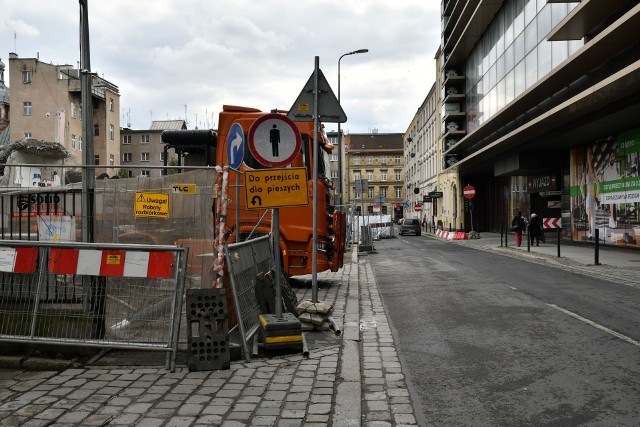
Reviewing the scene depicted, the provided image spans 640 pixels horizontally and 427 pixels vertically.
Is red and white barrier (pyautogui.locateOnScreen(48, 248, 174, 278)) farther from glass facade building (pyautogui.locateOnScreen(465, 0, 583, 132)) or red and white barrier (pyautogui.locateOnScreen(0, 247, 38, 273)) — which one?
glass facade building (pyautogui.locateOnScreen(465, 0, 583, 132))

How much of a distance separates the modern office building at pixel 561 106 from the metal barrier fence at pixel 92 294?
45.2 feet

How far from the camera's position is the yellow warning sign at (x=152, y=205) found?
6082mm

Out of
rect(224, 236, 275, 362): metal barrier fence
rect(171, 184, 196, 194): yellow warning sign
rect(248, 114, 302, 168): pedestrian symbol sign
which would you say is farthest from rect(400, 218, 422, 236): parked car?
rect(171, 184, 196, 194): yellow warning sign

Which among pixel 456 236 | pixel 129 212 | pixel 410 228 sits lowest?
pixel 456 236

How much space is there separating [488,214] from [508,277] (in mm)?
35754

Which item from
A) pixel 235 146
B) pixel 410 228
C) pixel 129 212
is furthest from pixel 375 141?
pixel 129 212

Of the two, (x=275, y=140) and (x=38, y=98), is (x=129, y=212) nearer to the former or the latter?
(x=275, y=140)

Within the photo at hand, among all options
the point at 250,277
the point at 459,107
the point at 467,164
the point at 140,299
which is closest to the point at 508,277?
the point at 250,277

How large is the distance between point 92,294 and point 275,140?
8.76 feet

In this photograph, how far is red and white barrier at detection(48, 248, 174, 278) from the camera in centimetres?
544

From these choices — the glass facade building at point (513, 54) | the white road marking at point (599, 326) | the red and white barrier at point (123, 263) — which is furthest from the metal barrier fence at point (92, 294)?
the glass facade building at point (513, 54)

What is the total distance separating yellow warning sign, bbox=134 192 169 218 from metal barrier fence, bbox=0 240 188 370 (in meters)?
0.72

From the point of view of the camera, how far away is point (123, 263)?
17.9 feet

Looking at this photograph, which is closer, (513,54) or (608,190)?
(608,190)
